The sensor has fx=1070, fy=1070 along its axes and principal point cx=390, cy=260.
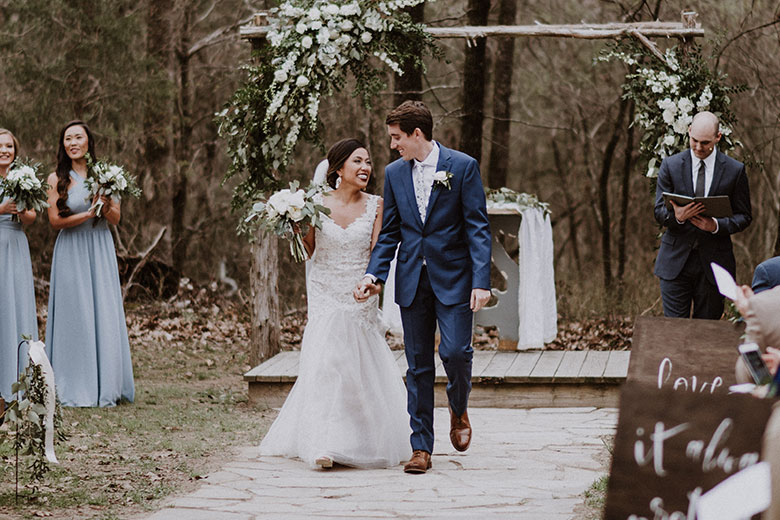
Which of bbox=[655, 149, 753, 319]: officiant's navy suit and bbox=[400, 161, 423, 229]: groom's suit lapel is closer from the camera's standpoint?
bbox=[400, 161, 423, 229]: groom's suit lapel

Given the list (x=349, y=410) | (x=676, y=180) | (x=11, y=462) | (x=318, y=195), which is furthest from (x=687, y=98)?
(x=11, y=462)

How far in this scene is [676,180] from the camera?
7.27 metres

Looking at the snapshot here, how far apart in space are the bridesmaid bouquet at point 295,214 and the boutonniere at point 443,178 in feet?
3.10

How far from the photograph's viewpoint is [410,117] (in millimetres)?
6215

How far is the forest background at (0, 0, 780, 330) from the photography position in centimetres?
1551

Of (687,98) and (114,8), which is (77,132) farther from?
(114,8)

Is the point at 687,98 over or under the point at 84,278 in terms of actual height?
over

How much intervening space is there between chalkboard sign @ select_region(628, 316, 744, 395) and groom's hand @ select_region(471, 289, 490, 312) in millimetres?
2163

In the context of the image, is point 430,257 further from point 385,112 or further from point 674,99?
point 385,112

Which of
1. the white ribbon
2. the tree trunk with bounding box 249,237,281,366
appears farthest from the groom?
the tree trunk with bounding box 249,237,281,366

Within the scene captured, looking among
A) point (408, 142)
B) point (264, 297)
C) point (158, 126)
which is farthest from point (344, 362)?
point (158, 126)

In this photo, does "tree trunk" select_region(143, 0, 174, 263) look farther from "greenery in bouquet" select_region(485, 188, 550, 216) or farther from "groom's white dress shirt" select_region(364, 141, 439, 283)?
"groom's white dress shirt" select_region(364, 141, 439, 283)

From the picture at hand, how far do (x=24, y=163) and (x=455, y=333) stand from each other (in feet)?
14.6

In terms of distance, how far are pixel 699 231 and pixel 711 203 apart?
0.31 m
